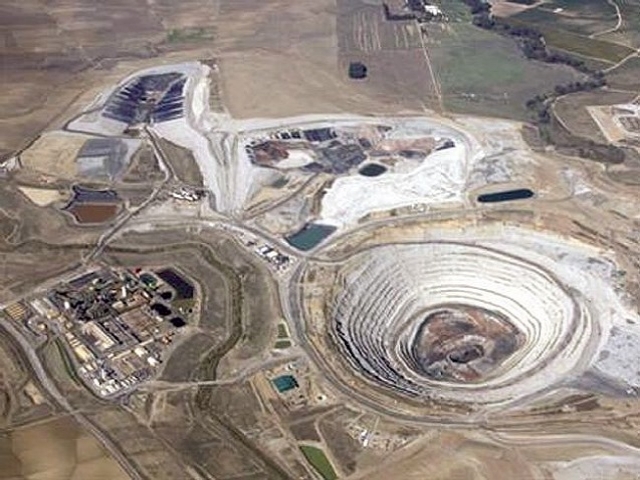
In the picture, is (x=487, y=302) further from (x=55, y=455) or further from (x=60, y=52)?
(x=60, y=52)

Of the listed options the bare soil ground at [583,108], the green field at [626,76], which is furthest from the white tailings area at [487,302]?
the green field at [626,76]

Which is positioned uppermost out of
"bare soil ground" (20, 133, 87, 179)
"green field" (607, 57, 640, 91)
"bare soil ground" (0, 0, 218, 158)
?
"bare soil ground" (0, 0, 218, 158)

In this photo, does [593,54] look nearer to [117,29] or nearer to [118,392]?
[117,29]

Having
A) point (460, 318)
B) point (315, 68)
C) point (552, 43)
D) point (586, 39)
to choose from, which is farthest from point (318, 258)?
point (586, 39)

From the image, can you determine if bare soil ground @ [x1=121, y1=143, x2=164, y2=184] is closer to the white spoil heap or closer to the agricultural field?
the white spoil heap

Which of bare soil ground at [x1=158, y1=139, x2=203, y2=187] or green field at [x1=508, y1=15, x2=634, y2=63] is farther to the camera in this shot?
green field at [x1=508, y1=15, x2=634, y2=63]

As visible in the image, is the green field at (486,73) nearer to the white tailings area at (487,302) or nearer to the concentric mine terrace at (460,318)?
the white tailings area at (487,302)

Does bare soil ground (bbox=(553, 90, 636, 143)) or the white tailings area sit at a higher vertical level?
bare soil ground (bbox=(553, 90, 636, 143))

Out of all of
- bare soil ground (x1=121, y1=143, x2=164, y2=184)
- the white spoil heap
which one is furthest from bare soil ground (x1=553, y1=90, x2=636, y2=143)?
bare soil ground (x1=121, y1=143, x2=164, y2=184)

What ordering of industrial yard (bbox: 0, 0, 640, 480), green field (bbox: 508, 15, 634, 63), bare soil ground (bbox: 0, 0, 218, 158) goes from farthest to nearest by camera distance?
green field (bbox: 508, 15, 634, 63) → bare soil ground (bbox: 0, 0, 218, 158) → industrial yard (bbox: 0, 0, 640, 480)
